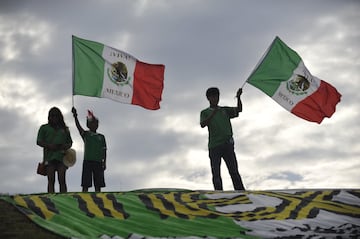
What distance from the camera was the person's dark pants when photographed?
8.30m

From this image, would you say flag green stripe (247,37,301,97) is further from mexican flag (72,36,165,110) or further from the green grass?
the green grass

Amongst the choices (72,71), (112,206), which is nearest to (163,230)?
(112,206)

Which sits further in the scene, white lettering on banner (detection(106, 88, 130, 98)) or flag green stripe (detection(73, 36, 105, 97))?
white lettering on banner (detection(106, 88, 130, 98))

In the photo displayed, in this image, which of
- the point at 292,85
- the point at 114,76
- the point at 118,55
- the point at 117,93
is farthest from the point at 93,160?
the point at 292,85

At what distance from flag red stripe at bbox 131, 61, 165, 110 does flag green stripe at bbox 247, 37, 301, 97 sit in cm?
153

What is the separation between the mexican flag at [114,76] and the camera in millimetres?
8867

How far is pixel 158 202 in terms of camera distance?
665 cm

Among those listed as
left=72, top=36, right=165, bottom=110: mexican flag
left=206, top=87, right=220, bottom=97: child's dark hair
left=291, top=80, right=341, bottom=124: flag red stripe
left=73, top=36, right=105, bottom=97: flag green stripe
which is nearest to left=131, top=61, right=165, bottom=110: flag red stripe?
left=72, top=36, right=165, bottom=110: mexican flag

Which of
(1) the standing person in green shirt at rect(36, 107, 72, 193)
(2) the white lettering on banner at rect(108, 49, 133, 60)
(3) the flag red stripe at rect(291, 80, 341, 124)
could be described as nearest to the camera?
(1) the standing person in green shirt at rect(36, 107, 72, 193)

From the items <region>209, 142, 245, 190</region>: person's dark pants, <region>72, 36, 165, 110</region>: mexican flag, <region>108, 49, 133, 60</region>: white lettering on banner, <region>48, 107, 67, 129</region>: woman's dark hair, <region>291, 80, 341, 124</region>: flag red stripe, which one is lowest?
<region>209, 142, 245, 190</region>: person's dark pants

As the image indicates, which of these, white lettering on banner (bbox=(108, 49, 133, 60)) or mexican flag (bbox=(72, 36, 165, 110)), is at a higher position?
white lettering on banner (bbox=(108, 49, 133, 60))

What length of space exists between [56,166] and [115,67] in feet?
6.52

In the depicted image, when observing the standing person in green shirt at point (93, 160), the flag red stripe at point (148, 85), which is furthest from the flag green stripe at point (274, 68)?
the standing person in green shirt at point (93, 160)

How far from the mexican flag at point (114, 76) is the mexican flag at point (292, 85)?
1650 millimetres
